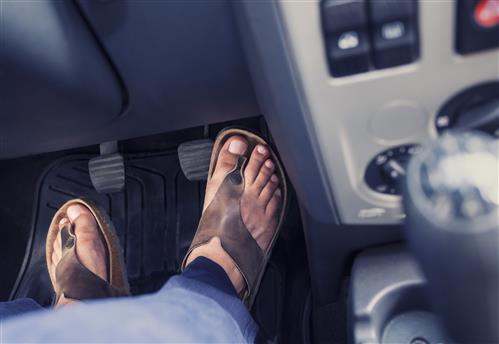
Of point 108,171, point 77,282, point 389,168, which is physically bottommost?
point 77,282

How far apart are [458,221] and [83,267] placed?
0.90 metres

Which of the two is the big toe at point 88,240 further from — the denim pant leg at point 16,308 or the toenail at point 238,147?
the toenail at point 238,147

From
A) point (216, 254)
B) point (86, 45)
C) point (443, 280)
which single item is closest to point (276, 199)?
point (216, 254)

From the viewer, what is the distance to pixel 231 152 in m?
1.12

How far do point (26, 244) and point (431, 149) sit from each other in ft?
3.60

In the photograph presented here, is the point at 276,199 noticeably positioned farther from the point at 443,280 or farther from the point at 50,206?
the point at 443,280

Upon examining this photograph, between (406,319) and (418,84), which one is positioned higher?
(418,84)

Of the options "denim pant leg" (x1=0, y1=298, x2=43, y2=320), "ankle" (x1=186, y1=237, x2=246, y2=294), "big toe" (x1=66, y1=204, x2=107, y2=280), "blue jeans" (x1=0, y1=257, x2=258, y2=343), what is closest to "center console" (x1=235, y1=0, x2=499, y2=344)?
"blue jeans" (x1=0, y1=257, x2=258, y2=343)

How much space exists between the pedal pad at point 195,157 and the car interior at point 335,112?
149mm

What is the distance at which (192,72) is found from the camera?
33.1 inches

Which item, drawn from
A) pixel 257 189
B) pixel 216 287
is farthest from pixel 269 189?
pixel 216 287

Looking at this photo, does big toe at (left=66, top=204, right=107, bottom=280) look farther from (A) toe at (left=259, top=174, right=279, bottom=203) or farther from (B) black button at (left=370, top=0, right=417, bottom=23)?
(B) black button at (left=370, top=0, right=417, bottom=23)

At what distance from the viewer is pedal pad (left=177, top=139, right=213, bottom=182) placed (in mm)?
1189

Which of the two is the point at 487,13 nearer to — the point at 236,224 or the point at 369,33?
the point at 369,33
